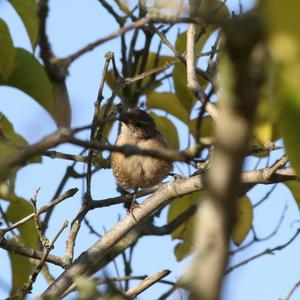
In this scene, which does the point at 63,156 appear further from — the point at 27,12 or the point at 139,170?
the point at 139,170

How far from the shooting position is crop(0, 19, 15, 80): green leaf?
7.48 ft

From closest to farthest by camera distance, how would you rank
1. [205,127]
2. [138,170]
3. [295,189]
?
[295,189] < [205,127] < [138,170]

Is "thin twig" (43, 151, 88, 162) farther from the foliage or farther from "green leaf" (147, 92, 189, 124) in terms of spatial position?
"green leaf" (147, 92, 189, 124)

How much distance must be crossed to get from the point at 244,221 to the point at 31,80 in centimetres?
188

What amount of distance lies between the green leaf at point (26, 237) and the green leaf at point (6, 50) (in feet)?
1.82

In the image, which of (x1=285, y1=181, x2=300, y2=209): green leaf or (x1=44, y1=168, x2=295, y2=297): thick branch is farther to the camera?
(x1=285, y1=181, x2=300, y2=209): green leaf

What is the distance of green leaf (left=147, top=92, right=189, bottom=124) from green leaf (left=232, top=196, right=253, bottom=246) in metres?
0.58

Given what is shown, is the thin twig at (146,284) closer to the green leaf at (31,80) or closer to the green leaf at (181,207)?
the green leaf at (31,80)

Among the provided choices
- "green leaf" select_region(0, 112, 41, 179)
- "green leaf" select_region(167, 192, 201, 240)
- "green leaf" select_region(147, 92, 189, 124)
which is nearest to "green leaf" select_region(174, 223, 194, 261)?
"green leaf" select_region(167, 192, 201, 240)

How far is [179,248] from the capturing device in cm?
411

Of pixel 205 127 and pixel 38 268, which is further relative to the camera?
pixel 205 127

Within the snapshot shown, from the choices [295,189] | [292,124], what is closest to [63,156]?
[295,189]

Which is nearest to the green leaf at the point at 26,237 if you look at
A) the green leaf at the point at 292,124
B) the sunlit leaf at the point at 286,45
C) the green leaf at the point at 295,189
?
the green leaf at the point at 295,189

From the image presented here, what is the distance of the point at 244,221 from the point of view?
153 inches
